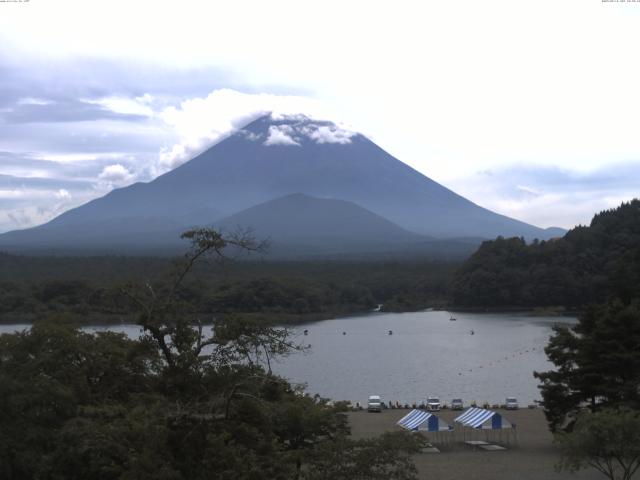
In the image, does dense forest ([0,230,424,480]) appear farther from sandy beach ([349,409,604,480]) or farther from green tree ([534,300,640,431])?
green tree ([534,300,640,431])

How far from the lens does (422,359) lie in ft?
90.1

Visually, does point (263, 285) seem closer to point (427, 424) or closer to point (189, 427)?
point (427, 424)

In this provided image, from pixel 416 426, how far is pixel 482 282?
3472cm

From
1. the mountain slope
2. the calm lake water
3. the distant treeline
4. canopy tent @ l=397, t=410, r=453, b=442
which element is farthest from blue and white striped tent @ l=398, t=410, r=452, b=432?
the mountain slope

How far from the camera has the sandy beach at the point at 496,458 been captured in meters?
11.3

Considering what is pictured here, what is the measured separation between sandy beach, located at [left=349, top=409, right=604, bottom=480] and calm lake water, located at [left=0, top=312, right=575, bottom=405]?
4848mm

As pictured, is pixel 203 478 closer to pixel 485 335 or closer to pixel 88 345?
pixel 88 345

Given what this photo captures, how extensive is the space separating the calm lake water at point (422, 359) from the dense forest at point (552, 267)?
444 cm

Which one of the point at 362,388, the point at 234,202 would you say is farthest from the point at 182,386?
the point at 234,202

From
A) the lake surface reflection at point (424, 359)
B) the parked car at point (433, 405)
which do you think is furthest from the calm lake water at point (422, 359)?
the parked car at point (433, 405)

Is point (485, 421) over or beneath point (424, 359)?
over

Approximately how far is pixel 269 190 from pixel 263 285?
9066 cm

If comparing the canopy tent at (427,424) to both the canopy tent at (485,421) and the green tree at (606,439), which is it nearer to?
the canopy tent at (485,421)

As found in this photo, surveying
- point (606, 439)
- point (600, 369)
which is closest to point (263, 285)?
point (600, 369)
